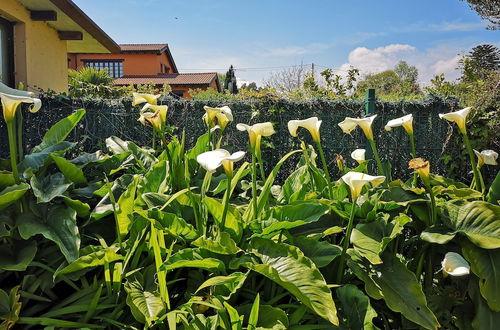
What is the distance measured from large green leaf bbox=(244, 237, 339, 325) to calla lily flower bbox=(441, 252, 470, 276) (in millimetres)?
484

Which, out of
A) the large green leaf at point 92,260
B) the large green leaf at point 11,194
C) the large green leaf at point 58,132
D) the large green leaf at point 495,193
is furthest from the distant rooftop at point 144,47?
the large green leaf at point 495,193

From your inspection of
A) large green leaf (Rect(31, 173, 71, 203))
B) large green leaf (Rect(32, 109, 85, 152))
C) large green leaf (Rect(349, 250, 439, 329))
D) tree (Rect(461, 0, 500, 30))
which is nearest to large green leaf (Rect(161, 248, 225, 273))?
large green leaf (Rect(349, 250, 439, 329))

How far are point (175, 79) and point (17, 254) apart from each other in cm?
2629

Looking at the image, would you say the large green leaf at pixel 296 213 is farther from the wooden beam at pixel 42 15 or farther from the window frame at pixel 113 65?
the window frame at pixel 113 65

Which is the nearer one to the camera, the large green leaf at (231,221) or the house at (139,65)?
the large green leaf at (231,221)

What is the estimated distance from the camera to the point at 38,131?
14.9 ft

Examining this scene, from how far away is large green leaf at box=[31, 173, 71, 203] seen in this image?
1.75 metres

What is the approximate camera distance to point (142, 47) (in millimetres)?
26500

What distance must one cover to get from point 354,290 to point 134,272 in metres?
0.83

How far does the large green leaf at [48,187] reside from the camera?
5.75 ft

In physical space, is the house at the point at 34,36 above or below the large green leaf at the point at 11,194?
above

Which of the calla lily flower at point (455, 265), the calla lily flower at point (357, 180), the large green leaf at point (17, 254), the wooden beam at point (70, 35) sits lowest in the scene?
the large green leaf at point (17, 254)

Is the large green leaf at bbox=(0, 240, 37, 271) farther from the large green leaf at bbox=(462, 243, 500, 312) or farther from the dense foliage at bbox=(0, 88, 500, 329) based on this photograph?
the large green leaf at bbox=(462, 243, 500, 312)

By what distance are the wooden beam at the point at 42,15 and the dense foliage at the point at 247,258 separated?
14.6 feet
